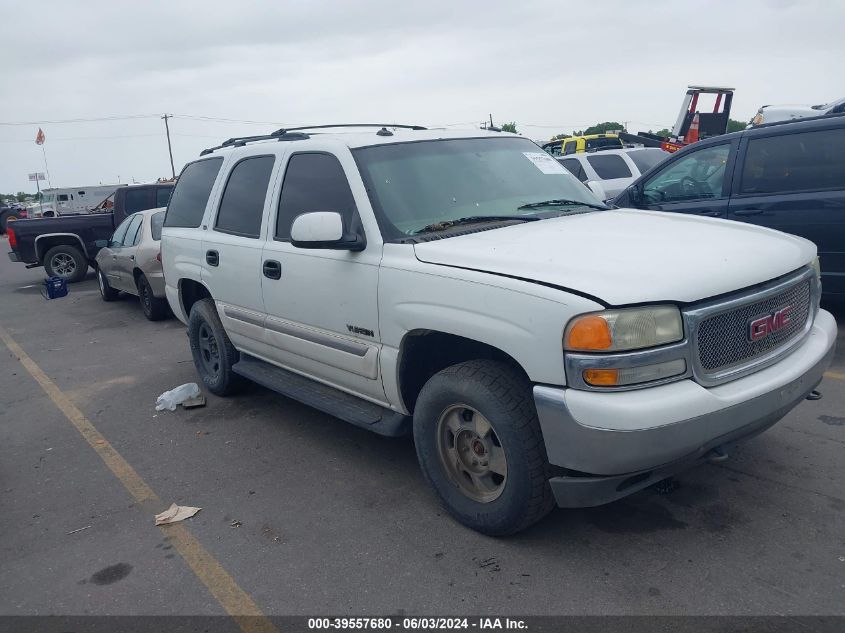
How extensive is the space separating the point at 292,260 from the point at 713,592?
2856 millimetres

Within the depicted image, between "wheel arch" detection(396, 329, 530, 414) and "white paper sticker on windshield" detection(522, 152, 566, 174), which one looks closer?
"wheel arch" detection(396, 329, 530, 414)

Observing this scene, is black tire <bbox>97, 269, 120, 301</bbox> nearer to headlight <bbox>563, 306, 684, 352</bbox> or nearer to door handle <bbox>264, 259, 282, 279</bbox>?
door handle <bbox>264, 259, 282, 279</bbox>

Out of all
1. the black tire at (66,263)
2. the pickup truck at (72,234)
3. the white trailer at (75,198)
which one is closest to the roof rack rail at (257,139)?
the pickup truck at (72,234)

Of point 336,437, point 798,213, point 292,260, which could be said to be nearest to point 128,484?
point 336,437

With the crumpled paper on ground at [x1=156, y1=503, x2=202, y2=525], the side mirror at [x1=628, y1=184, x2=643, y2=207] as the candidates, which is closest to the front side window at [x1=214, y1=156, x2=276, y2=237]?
the crumpled paper on ground at [x1=156, y1=503, x2=202, y2=525]

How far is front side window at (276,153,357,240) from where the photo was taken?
4.18 m

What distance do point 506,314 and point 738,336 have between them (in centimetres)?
99

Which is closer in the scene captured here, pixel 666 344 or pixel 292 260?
pixel 666 344

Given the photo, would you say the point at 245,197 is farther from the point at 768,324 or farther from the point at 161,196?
the point at 161,196

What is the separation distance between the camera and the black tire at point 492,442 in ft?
10.3

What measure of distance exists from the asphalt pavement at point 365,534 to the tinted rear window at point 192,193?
1.70 metres

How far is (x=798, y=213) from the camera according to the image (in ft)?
20.2

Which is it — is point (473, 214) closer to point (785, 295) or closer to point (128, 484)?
point (785, 295)

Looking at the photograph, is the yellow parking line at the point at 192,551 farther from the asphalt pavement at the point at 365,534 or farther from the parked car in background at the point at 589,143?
the parked car in background at the point at 589,143
